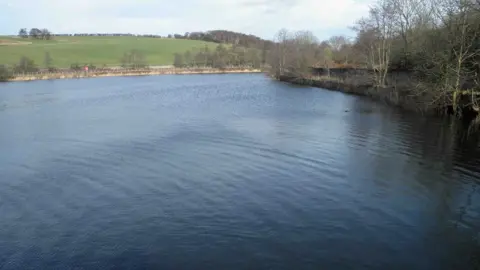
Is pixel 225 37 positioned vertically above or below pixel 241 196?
above

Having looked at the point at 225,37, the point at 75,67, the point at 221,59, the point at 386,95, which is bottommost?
the point at 386,95

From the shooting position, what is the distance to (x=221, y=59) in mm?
107125

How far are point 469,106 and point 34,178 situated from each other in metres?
25.3

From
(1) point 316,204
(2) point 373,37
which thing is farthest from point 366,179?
(2) point 373,37

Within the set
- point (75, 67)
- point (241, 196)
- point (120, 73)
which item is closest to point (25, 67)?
point (75, 67)

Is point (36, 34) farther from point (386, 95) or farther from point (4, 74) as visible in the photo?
point (386, 95)

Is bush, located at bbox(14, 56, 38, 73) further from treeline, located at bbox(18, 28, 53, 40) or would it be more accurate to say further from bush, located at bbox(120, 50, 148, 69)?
treeline, located at bbox(18, 28, 53, 40)

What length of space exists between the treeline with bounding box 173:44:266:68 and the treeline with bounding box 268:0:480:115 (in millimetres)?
28686

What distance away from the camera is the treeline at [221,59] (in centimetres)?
10706

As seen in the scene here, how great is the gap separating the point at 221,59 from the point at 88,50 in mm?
38670

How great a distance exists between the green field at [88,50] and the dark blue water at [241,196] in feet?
273

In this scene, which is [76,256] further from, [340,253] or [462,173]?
[462,173]

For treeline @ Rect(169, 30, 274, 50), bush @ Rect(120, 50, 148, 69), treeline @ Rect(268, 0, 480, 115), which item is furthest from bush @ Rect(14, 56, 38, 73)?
treeline @ Rect(169, 30, 274, 50)

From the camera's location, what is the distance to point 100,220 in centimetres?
1188
